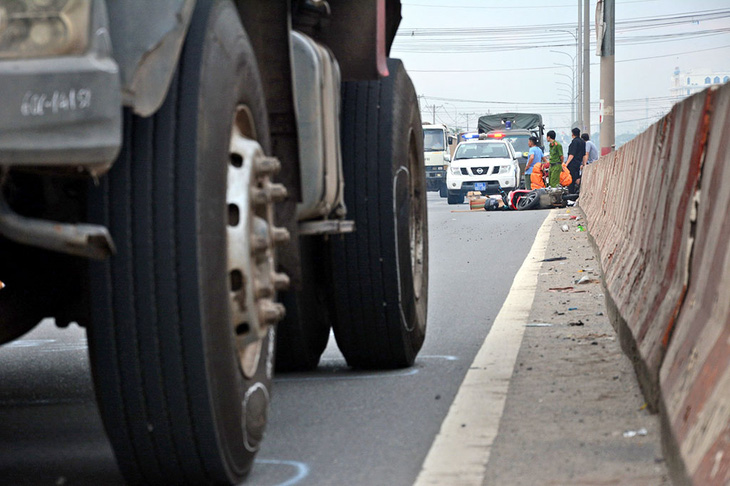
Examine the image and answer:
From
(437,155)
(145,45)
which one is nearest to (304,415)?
(145,45)

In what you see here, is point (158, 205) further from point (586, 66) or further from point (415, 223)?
point (586, 66)

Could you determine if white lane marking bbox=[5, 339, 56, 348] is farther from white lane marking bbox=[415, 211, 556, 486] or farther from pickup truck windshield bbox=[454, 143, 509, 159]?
pickup truck windshield bbox=[454, 143, 509, 159]

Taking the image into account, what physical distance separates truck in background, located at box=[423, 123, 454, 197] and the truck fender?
132ft


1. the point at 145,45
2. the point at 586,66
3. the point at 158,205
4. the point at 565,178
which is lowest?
the point at 565,178

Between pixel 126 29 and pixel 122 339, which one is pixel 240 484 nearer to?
pixel 122 339

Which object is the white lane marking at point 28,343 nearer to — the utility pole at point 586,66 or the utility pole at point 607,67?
the utility pole at point 607,67

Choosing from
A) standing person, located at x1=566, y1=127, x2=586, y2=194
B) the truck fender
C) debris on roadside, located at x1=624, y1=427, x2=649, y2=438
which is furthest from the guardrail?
standing person, located at x1=566, y1=127, x2=586, y2=194

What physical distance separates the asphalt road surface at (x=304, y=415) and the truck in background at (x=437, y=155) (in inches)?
1426

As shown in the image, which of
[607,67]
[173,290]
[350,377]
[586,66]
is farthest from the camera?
[586,66]

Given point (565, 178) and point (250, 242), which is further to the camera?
point (565, 178)

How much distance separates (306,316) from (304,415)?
0.82 meters

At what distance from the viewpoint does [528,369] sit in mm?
5348

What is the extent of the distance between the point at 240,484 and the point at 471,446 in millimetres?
818

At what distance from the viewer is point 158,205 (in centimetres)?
294
